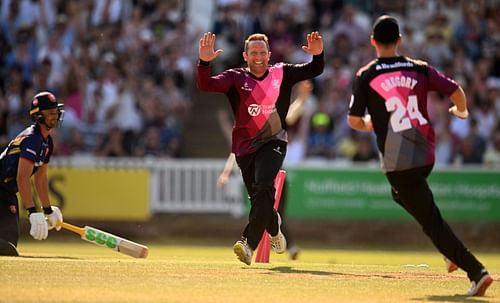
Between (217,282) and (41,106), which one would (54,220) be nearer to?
(41,106)

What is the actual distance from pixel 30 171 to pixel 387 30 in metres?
4.97

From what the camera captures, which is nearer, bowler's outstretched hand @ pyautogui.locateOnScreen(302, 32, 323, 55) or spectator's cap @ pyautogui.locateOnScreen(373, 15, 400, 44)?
spectator's cap @ pyautogui.locateOnScreen(373, 15, 400, 44)

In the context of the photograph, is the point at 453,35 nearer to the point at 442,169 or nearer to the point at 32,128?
the point at 442,169

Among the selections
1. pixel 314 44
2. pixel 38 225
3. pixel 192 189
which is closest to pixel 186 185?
pixel 192 189

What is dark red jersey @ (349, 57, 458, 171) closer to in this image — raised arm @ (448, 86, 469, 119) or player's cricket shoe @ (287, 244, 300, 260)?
raised arm @ (448, 86, 469, 119)

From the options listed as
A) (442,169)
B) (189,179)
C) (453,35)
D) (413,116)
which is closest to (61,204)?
(189,179)

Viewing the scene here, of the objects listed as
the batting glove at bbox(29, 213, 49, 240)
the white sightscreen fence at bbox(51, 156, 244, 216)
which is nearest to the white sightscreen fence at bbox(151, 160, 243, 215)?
the white sightscreen fence at bbox(51, 156, 244, 216)

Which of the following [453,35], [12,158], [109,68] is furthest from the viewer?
[453,35]

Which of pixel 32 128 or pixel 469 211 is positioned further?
pixel 469 211

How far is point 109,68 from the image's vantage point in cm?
2677

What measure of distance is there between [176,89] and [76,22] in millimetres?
3087

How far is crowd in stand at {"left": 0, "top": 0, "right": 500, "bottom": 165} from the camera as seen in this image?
84.7 ft

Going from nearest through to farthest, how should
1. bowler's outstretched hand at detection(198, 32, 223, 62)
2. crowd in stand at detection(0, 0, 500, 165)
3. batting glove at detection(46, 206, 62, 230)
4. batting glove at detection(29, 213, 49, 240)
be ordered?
bowler's outstretched hand at detection(198, 32, 223, 62), batting glove at detection(29, 213, 49, 240), batting glove at detection(46, 206, 62, 230), crowd in stand at detection(0, 0, 500, 165)

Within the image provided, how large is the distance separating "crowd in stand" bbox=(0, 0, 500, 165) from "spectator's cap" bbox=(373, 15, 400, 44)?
Result: 13532mm
